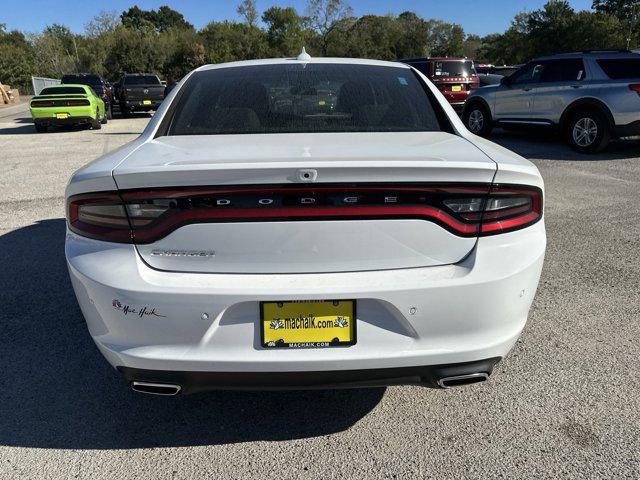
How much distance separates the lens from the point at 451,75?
1653 cm

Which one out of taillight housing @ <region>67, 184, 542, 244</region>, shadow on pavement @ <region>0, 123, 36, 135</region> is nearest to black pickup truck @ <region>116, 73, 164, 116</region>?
shadow on pavement @ <region>0, 123, 36, 135</region>

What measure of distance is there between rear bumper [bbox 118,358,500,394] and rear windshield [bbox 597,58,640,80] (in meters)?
9.62

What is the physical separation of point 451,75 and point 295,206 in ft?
52.0

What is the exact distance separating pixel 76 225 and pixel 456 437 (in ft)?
6.20

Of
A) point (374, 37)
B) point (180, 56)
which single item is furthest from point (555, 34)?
point (180, 56)

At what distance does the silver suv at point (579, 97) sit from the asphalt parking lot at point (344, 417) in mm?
6925

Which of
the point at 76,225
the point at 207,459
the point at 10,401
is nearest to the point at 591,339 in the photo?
the point at 207,459

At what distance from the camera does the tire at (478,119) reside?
12609 millimetres

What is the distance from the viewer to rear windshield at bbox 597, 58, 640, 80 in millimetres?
9680

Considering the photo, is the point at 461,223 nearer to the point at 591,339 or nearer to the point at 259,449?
the point at 259,449

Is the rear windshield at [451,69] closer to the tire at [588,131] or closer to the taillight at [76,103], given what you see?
the tire at [588,131]

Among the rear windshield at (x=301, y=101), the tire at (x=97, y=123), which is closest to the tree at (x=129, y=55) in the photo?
the tire at (x=97, y=123)

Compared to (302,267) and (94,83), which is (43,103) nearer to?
(94,83)

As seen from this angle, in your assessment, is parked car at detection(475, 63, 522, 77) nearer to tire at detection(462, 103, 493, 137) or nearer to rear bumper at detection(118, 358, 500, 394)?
tire at detection(462, 103, 493, 137)
